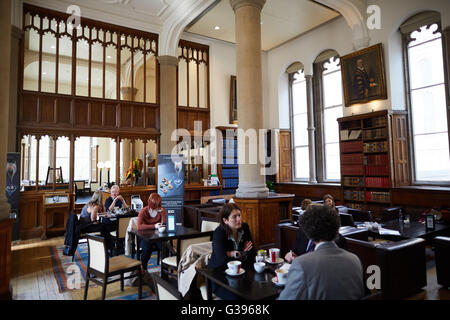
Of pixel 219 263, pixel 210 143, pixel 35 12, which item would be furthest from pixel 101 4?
pixel 219 263

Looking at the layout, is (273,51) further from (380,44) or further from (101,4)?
(101,4)

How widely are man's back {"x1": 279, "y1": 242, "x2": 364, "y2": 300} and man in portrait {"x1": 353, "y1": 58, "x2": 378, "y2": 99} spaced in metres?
7.09

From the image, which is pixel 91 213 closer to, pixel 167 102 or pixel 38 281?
pixel 38 281

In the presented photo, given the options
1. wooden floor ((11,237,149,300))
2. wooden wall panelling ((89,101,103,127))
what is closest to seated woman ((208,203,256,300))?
wooden floor ((11,237,149,300))

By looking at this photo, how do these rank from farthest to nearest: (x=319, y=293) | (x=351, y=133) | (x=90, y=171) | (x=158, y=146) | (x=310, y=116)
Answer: (x=90, y=171) → (x=310, y=116) → (x=158, y=146) → (x=351, y=133) → (x=319, y=293)

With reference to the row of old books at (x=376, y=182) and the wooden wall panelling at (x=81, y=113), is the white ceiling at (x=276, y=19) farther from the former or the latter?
the row of old books at (x=376, y=182)

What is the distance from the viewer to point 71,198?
23.4 ft

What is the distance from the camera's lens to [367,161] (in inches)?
290

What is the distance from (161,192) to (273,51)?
6.96 m

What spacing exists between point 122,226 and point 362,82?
673cm

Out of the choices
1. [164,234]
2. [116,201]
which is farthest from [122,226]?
[164,234]

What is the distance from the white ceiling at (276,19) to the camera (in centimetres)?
804

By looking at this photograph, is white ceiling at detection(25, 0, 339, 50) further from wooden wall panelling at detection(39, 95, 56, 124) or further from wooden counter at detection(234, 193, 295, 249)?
wooden counter at detection(234, 193, 295, 249)

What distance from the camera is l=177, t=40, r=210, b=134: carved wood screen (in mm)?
9406
